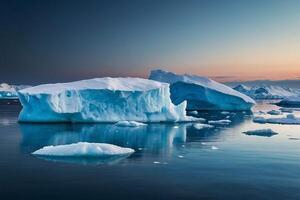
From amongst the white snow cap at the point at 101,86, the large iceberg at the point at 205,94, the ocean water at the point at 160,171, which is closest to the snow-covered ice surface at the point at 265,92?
the large iceberg at the point at 205,94

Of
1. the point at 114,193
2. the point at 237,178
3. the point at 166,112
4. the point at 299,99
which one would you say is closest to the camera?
the point at 114,193

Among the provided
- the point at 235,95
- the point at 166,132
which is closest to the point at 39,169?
the point at 166,132

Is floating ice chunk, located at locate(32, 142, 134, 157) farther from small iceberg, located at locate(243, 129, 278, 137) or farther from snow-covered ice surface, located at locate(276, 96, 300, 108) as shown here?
snow-covered ice surface, located at locate(276, 96, 300, 108)

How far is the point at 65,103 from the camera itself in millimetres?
24203

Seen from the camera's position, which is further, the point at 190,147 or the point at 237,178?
the point at 190,147

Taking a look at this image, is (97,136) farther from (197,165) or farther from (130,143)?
(197,165)

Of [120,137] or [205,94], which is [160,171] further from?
[205,94]

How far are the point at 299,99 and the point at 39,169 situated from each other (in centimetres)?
5926

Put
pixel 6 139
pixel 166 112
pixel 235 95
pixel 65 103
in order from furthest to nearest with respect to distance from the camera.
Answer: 1. pixel 235 95
2. pixel 166 112
3. pixel 65 103
4. pixel 6 139

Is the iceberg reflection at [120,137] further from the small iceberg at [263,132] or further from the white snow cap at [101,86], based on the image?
the white snow cap at [101,86]

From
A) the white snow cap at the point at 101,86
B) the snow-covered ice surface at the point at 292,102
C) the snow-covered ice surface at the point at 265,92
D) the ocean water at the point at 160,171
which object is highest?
the snow-covered ice surface at the point at 265,92

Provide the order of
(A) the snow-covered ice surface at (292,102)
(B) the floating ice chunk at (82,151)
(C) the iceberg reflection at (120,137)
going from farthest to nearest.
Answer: (A) the snow-covered ice surface at (292,102)
(C) the iceberg reflection at (120,137)
(B) the floating ice chunk at (82,151)

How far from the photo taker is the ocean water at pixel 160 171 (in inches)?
340

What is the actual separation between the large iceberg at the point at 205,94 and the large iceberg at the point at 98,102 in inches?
536
